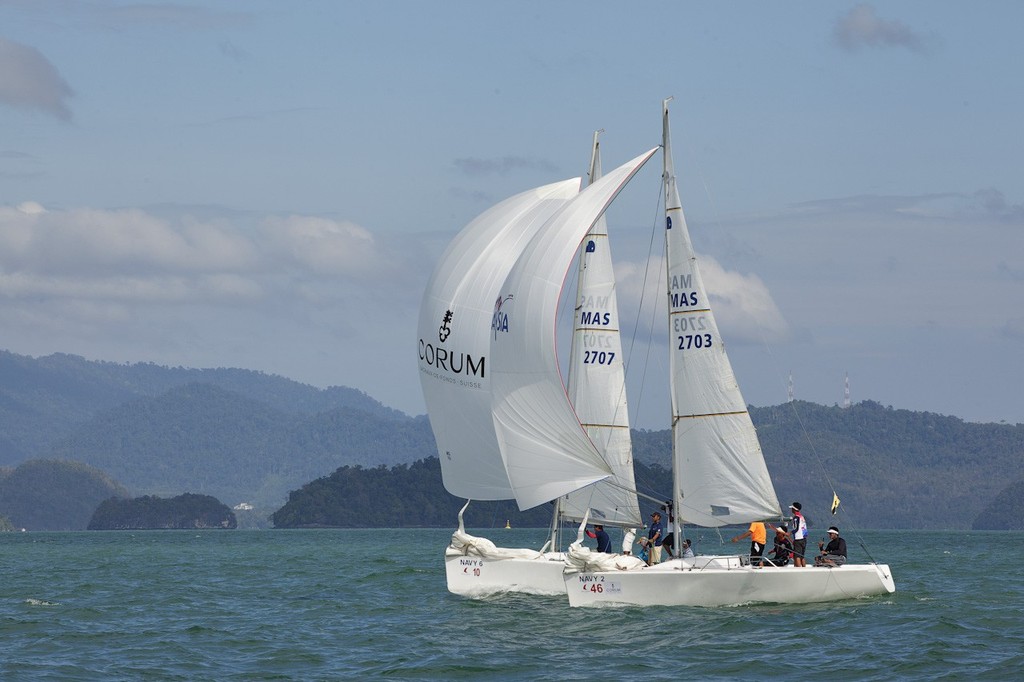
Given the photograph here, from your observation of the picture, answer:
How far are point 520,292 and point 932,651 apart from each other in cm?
1152

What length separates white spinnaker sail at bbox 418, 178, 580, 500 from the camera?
34.1 meters

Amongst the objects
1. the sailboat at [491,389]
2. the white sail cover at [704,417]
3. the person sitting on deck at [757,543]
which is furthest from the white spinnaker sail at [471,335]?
the person sitting on deck at [757,543]

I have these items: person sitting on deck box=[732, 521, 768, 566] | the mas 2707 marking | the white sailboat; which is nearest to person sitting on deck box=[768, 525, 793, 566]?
person sitting on deck box=[732, 521, 768, 566]

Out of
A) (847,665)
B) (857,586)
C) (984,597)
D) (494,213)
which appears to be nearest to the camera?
(847,665)

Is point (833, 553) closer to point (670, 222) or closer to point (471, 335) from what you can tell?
point (670, 222)

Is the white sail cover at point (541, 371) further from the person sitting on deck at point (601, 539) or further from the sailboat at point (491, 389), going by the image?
the person sitting on deck at point (601, 539)

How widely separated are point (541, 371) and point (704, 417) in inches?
148

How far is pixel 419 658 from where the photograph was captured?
2841cm

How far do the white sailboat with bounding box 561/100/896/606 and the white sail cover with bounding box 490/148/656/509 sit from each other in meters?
1.82

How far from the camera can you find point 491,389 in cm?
3356

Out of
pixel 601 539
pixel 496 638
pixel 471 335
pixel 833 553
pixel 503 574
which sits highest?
pixel 471 335

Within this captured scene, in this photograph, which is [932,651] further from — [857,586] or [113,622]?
[113,622]

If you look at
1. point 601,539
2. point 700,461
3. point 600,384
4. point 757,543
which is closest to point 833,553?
point 757,543

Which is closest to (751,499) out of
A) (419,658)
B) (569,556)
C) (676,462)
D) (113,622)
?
(676,462)
